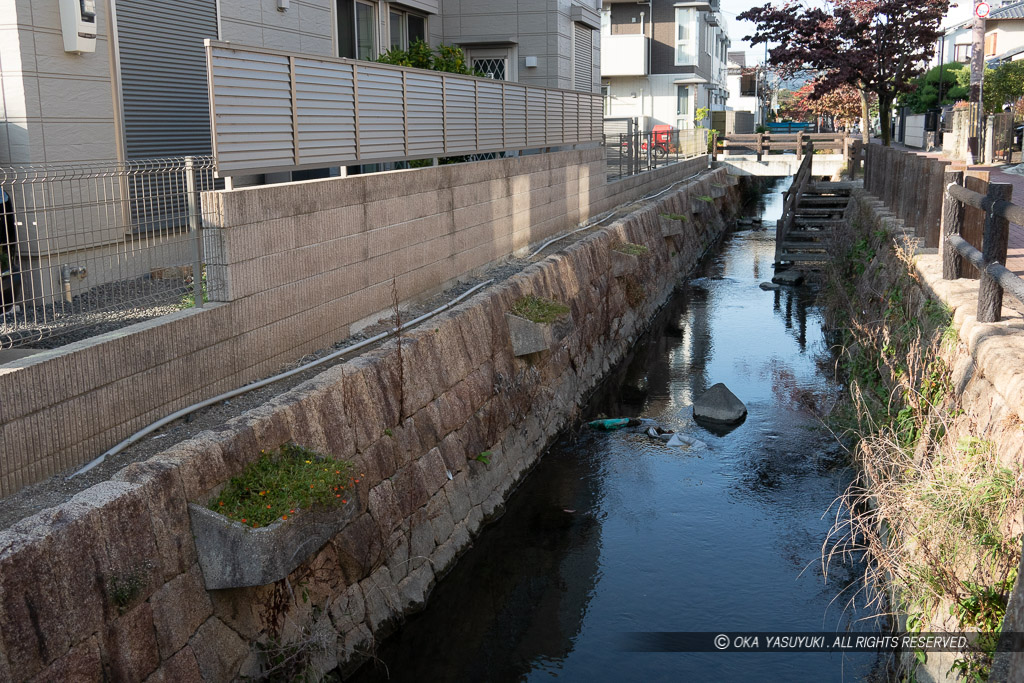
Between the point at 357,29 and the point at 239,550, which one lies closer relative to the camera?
the point at 239,550

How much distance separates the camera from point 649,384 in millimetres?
14320

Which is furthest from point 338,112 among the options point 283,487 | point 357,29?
point 357,29

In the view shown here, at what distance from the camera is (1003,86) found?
27.3 meters

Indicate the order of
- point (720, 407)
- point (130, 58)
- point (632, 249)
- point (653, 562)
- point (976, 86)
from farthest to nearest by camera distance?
point (976, 86)
point (632, 249)
point (720, 407)
point (130, 58)
point (653, 562)

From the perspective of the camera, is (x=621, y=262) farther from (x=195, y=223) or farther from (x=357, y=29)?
(x=195, y=223)

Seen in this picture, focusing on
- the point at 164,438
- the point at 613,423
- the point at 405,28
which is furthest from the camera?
the point at 405,28

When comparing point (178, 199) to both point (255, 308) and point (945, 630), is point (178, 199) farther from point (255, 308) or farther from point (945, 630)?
point (945, 630)

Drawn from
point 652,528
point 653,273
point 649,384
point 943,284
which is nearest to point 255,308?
point 652,528

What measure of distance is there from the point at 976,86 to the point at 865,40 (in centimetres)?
552

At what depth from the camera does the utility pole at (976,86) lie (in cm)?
2119

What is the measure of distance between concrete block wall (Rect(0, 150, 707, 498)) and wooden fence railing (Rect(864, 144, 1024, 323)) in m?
5.34

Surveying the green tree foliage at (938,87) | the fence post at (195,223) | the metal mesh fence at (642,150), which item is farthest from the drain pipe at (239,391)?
the green tree foliage at (938,87)

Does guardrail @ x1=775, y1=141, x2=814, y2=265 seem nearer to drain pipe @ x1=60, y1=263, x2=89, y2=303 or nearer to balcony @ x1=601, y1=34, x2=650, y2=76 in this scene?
balcony @ x1=601, y1=34, x2=650, y2=76

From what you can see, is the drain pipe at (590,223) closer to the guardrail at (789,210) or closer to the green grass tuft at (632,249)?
the green grass tuft at (632,249)
